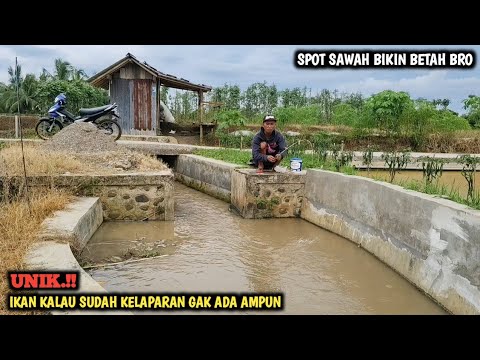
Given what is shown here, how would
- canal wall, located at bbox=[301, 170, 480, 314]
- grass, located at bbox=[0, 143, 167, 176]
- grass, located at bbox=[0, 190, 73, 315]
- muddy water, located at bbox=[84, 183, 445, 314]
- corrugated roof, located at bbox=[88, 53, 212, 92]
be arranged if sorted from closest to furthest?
grass, located at bbox=[0, 190, 73, 315], canal wall, located at bbox=[301, 170, 480, 314], muddy water, located at bbox=[84, 183, 445, 314], grass, located at bbox=[0, 143, 167, 176], corrugated roof, located at bbox=[88, 53, 212, 92]

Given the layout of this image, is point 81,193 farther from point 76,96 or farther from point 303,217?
point 76,96

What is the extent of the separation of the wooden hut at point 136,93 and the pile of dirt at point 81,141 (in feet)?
26.3

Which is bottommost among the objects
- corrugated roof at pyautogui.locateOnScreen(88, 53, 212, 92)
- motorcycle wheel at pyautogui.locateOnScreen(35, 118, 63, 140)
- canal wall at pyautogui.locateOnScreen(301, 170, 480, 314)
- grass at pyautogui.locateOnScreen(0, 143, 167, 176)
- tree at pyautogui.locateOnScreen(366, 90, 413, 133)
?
canal wall at pyautogui.locateOnScreen(301, 170, 480, 314)

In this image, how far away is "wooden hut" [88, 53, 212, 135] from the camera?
56.3 ft

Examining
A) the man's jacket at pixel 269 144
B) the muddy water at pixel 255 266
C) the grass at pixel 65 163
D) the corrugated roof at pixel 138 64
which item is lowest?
the muddy water at pixel 255 266

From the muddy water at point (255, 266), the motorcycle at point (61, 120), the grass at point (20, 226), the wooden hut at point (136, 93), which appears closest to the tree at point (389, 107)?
the wooden hut at point (136, 93)

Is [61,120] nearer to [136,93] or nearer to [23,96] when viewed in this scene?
[136,93]

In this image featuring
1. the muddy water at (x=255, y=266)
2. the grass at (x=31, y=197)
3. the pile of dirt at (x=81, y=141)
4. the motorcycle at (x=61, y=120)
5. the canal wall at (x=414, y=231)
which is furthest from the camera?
the motorcycle at (x=61, y=120)

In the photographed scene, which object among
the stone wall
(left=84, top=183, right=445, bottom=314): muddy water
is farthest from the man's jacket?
(left=84, top=183, right=445, bottom=314): muddy water

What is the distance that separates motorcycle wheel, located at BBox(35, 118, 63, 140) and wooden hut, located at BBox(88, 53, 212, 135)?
4.77 meters

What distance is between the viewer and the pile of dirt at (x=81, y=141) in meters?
8.93

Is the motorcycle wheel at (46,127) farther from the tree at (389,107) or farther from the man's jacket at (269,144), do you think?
the tree at (389,107)

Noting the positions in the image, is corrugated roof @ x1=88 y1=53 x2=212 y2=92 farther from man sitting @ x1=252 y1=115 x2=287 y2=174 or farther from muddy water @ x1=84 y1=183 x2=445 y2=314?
muddy water @ x1=84 y1=183 x2=445 y2=314

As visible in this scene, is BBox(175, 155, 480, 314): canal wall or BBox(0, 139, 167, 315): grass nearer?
BBox(0, 139, 167, 315): grass
